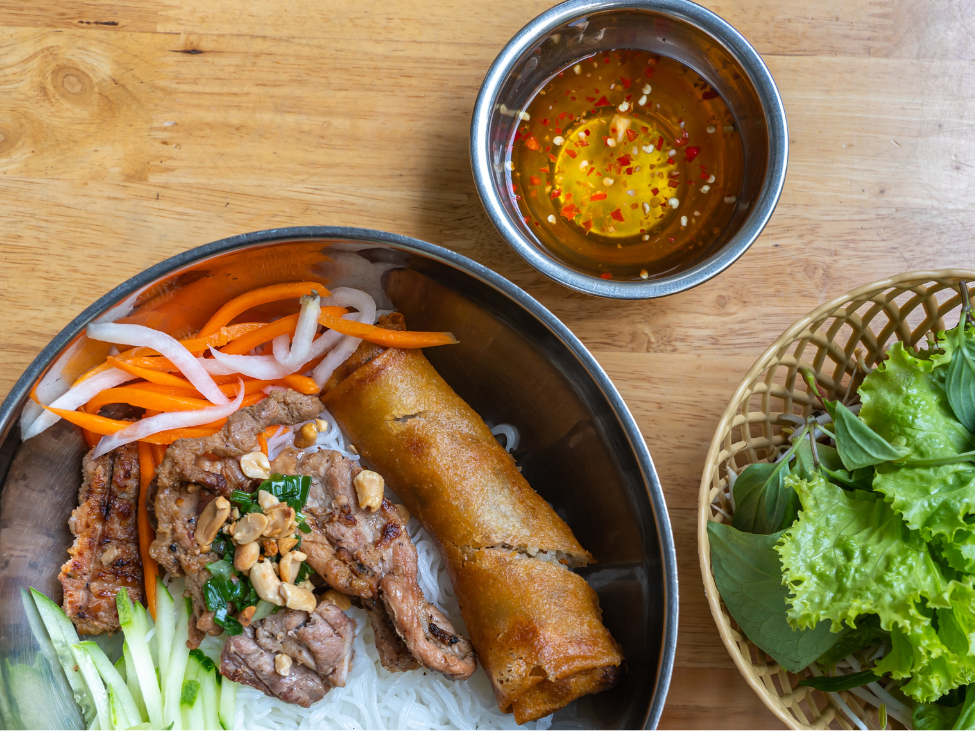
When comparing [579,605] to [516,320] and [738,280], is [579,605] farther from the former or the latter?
[738,280]

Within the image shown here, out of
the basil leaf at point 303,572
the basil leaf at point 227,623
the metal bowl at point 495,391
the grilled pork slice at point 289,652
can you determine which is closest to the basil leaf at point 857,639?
the metal bowl at point 495,391

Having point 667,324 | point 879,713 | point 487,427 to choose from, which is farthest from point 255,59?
point 879,713

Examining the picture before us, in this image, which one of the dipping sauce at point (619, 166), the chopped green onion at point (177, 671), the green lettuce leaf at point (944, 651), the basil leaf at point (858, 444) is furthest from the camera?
the dipping sauce at point (619, 166)

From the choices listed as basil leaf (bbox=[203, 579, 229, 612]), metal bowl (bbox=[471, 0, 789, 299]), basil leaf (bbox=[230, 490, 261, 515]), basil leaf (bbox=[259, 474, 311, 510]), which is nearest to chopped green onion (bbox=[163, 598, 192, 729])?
basil leaf (bbox=[203, 579, 229, 612])

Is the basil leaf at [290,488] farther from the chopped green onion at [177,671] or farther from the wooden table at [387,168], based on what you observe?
the wooden table at [387,168]

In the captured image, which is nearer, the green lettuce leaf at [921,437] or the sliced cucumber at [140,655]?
the green lettuce leaf at [921,437]

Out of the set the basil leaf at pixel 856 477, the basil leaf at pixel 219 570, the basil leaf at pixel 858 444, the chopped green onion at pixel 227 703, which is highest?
the basil leaf at pixel 858 444

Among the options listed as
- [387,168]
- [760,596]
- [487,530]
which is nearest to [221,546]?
[487,530]
